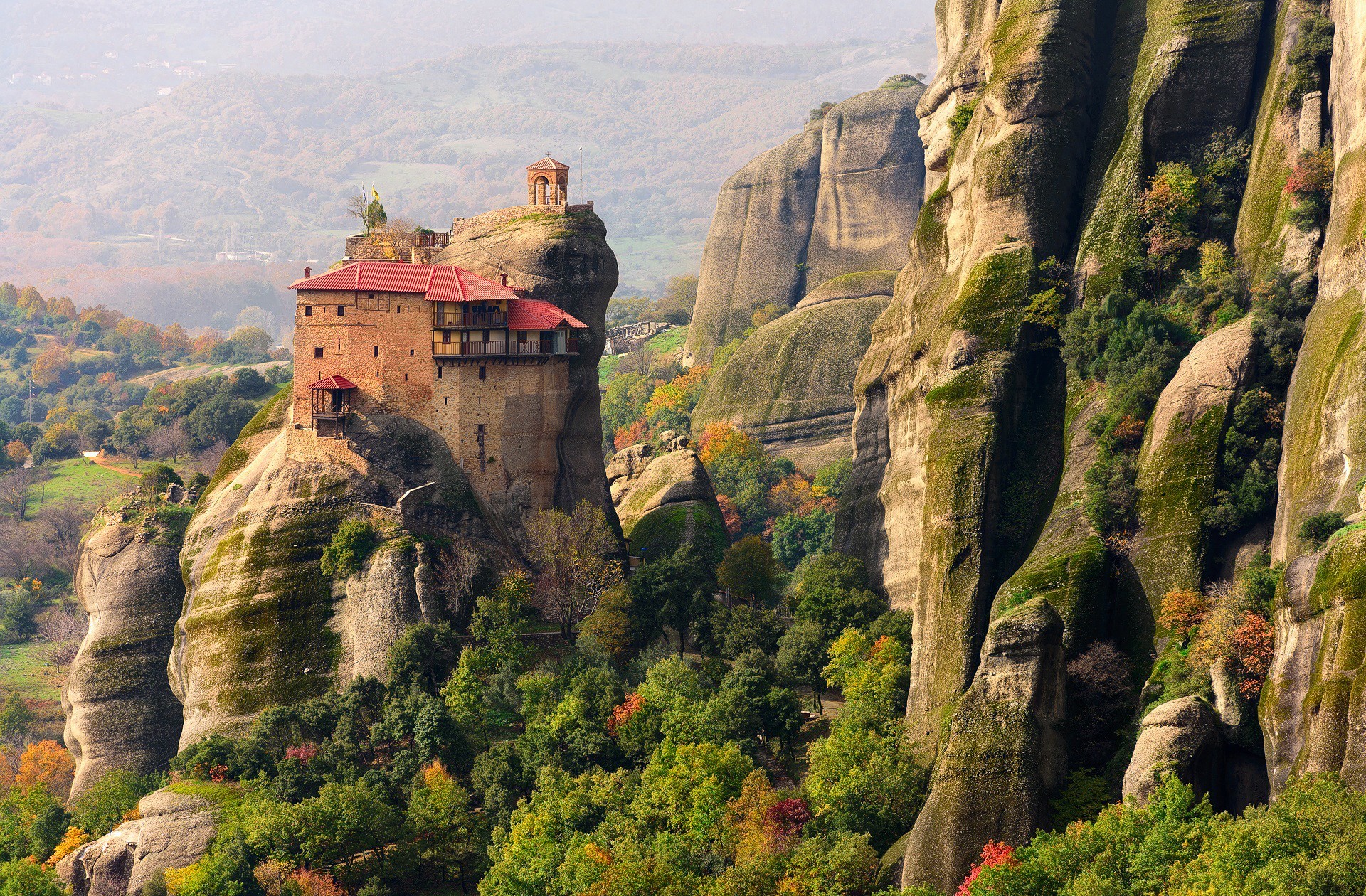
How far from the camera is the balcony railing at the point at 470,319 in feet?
247

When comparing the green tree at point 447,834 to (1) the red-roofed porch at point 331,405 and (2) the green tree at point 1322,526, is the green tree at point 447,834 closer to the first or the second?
(1) the red-roofed porch at point 331,405

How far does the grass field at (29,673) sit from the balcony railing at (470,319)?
4204 centimetres

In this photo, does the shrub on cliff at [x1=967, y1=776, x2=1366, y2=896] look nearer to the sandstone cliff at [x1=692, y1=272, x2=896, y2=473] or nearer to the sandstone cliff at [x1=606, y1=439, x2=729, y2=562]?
the sandstone cliff at [x1=606, y1=439, x2=729, y2=562]

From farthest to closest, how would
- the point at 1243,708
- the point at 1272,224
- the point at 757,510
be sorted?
the point at 757,510 → the point at 1272,224 → the point at 1243,708

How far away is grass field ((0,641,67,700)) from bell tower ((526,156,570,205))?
4407 centimetres

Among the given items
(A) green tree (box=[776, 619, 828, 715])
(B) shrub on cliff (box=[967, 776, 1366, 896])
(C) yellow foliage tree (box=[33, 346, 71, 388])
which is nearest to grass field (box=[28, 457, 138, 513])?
(C) yellow foliage tree (box=[33, 346, 71, 388])

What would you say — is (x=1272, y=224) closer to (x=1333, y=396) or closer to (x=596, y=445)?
(x=1333, y=396)

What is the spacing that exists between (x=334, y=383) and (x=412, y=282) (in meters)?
5.56

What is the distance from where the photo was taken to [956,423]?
64.8 meters

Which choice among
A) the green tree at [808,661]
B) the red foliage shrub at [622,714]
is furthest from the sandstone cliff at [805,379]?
the red foliage shrub at [622,714]

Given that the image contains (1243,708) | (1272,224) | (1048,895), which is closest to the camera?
(1048,895)

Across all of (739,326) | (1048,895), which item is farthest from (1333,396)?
(739,326)

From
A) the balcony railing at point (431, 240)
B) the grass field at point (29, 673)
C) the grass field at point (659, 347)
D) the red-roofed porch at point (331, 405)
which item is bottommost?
the grass field at point (29, 673)

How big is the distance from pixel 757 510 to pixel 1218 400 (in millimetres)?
59222
